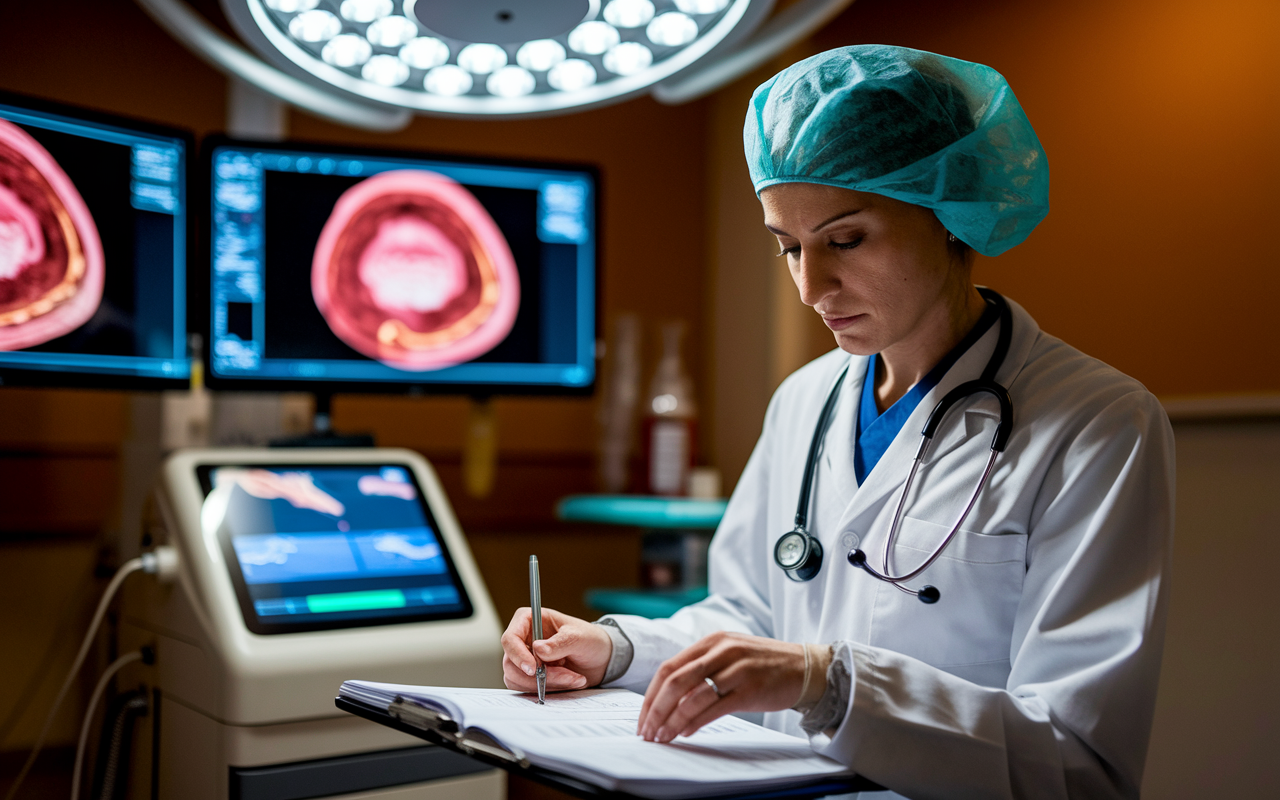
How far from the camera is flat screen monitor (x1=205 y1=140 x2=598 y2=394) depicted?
154cm

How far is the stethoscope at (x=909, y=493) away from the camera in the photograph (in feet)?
3.04

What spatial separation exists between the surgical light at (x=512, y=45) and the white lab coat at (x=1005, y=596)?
1.39ft

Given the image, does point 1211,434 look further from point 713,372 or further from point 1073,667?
point 713,372

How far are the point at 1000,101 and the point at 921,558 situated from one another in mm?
465

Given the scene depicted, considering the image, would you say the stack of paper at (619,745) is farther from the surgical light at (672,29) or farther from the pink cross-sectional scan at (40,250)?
the pink cross-sectional scan at (40,250)

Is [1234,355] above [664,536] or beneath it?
above

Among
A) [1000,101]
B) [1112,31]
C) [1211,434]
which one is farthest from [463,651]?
[1112,31]

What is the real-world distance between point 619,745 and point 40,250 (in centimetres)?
114

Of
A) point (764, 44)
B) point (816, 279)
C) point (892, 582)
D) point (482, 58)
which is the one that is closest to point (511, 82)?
point (482, 58)

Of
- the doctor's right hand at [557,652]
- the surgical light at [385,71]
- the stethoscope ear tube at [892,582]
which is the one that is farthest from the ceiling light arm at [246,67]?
the stethoscope ear tube at [892,582]

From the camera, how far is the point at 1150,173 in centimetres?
144

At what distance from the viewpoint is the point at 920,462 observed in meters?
1.00

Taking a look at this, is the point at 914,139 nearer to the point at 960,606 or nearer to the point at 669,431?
the point at 960,606

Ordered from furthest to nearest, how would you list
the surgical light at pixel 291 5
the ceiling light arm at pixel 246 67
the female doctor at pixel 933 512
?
the ceiling light arm at pixel 246 67 → the surgical light at pixel 291 5 → the female doctor at pixel 933 512
